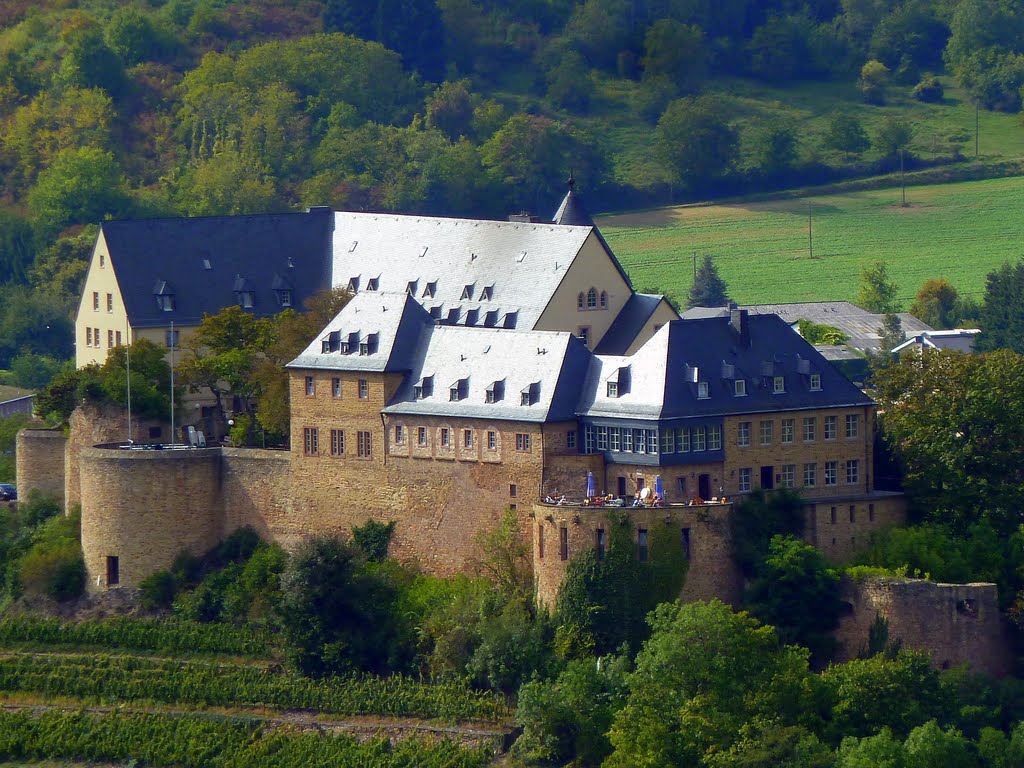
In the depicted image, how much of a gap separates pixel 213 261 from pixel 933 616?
32.2 metres

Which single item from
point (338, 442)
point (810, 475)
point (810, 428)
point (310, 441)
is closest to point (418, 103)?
point (310, 441)

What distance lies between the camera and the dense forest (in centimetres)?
14962

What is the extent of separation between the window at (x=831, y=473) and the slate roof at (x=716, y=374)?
1.70m

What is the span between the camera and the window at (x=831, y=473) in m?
91.9

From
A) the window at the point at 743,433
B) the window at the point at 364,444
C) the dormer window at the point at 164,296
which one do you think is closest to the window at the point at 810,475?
the window at the point at 743,433

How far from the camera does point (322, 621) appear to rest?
92.2 m

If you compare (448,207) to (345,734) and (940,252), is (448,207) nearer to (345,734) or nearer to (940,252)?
(940,252)

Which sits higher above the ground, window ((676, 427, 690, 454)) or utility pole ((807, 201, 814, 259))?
utility pole ((807, 201, 814, 259))

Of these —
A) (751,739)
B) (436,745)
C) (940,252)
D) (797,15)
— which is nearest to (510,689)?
(436,745)

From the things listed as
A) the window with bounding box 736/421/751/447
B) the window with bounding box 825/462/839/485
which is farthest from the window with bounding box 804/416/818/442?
the window with bounding box 736/421/751/447

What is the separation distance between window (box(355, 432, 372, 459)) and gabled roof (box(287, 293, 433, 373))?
2.00 m

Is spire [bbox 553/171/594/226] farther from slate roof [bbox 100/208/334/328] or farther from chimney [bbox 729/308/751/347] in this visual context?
chimney [bbox 729/308/751/347]

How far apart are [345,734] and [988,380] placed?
21.1 metres

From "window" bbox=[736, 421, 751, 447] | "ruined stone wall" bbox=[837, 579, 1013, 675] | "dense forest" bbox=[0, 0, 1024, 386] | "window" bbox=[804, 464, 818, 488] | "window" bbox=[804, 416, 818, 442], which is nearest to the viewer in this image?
"ruined stone wall" bbox=[837, 579, 1013, 675]
